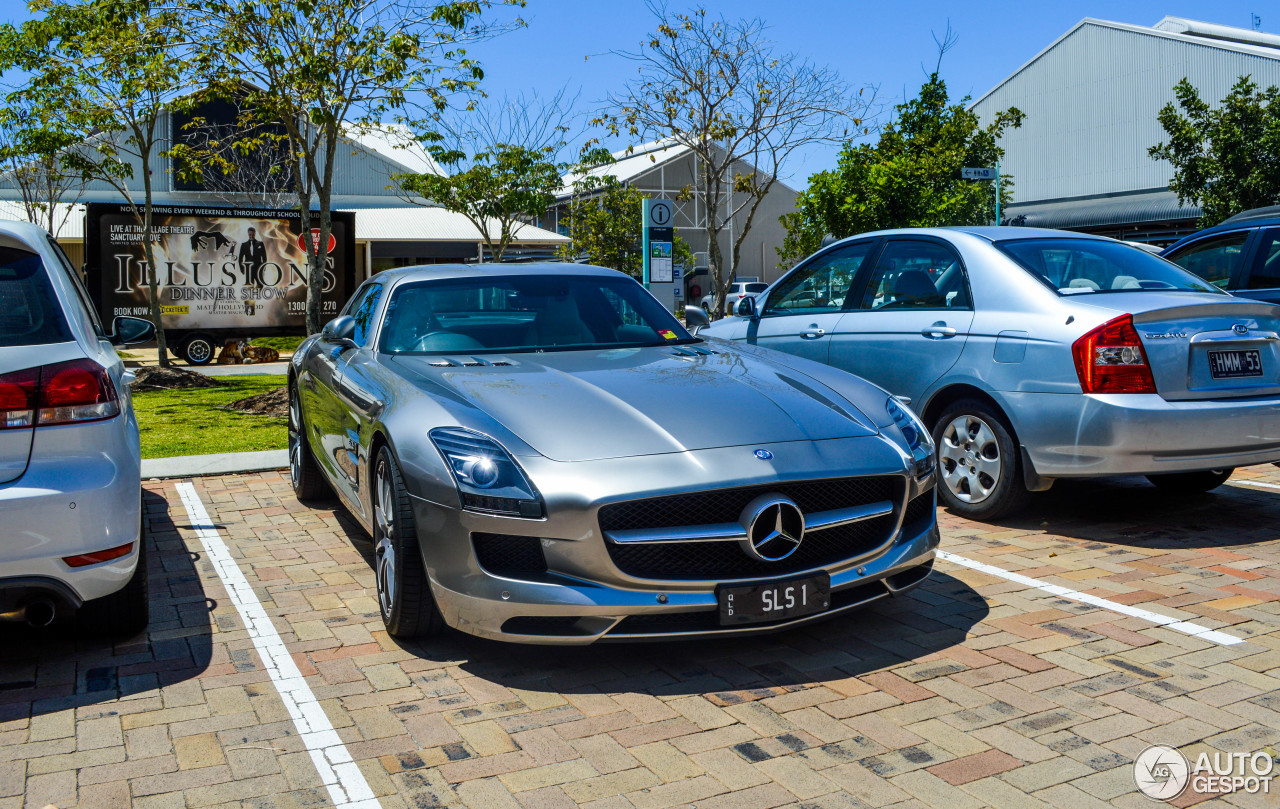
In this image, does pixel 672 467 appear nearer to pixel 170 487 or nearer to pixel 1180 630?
pixel 1180 630

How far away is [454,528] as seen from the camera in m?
3.83

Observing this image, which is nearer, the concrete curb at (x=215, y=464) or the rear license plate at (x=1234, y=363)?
the rear license plate at (x=1234, y=363)

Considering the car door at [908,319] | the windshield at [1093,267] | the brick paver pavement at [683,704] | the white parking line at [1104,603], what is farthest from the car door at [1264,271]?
the white parking line at [1104,603]

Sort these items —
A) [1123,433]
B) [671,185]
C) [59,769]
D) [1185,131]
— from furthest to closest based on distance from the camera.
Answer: [671,185] → [1185,131] → [1123,433] → [59,769]

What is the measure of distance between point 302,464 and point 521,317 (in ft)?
7.56

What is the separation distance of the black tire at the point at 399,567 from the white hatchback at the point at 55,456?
0.90 metres

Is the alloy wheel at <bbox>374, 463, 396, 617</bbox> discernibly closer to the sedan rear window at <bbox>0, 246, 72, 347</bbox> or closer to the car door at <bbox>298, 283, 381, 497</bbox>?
the car door at <bbox>298, 283, 381, 497</bbox>

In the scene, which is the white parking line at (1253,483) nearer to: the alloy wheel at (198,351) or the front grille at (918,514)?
the front grille at (918,514)

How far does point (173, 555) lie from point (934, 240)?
188 inches

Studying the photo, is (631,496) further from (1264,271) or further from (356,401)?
(1264,271)

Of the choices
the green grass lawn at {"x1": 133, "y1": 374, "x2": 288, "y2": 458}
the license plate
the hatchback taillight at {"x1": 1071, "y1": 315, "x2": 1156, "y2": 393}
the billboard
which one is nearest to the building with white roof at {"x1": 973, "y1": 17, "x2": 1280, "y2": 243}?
the billboard

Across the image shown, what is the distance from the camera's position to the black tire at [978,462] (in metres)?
6.03

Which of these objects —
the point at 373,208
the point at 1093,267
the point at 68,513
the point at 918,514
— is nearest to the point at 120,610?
the point at 68,513

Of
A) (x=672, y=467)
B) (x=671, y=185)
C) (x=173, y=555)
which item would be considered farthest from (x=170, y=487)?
(x=671, y=185)
